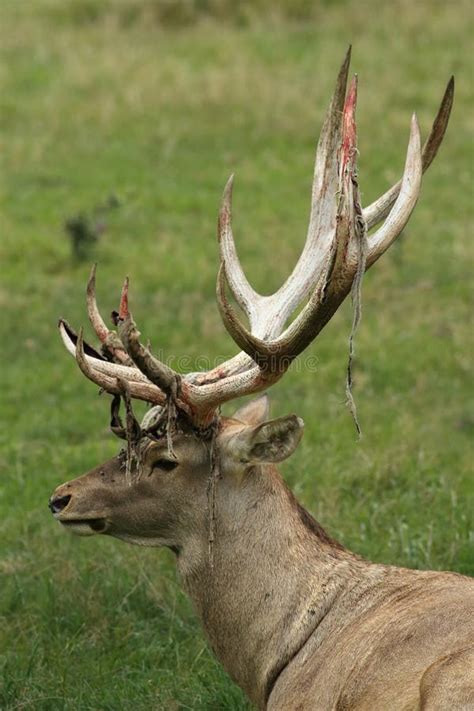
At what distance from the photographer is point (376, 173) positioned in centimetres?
1440

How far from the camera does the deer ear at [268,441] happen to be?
4898 mm

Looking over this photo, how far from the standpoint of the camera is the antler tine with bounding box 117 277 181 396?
15.3 feet

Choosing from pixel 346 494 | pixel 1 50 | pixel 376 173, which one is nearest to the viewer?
pixel 346 494

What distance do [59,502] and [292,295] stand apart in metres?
1.35

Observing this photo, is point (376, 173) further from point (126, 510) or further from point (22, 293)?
point (126, 510)

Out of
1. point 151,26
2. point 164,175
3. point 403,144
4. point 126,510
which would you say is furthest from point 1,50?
point 126,510

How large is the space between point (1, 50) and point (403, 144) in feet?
21.3

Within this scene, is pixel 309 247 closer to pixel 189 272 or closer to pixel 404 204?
pixel 404 204

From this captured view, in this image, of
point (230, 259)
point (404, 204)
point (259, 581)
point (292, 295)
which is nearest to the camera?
point (259, 581)

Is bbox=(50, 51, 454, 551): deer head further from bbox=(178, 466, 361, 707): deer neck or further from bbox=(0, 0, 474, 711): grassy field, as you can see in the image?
bbox=(0, 0, 474, 711): grassy field

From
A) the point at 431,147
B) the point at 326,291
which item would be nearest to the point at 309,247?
Result: the point at 431,147

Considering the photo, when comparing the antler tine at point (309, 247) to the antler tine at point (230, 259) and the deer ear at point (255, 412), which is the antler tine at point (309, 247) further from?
the deer ear at point (255, 412)

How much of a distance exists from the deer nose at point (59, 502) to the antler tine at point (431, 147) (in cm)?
157

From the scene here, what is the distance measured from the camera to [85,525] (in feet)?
17.0
